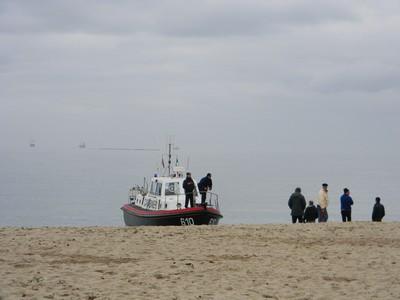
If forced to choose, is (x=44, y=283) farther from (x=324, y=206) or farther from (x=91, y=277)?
(x=324, y=206)

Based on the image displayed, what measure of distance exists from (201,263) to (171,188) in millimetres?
17273

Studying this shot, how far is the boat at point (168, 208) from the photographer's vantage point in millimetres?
26922

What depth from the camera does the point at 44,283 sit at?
1177 cm

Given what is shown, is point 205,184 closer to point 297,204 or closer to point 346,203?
point 297,204

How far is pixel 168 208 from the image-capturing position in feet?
100

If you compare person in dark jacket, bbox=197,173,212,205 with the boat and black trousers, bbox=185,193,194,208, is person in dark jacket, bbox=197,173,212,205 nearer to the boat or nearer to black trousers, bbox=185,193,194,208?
the boat

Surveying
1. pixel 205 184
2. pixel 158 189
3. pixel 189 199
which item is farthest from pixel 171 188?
pixel 205 184

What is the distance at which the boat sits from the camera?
2692 cm

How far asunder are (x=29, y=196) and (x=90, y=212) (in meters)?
24.0

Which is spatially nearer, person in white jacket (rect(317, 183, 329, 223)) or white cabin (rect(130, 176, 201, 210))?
person in white jacket (rect(317, 183, 329, 223))

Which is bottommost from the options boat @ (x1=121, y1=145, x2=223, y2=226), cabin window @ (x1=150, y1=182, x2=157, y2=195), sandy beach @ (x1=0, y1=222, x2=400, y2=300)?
sandy beach @ (x1=0, y1=222, x2=400, y2=300)

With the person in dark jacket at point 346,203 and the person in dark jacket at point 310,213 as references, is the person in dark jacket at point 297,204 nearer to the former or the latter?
the person in dark jacket at point 310,213

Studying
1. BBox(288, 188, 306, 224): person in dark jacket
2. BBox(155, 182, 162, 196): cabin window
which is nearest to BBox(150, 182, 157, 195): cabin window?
BBox(155, 182, 162, 196): cabin window

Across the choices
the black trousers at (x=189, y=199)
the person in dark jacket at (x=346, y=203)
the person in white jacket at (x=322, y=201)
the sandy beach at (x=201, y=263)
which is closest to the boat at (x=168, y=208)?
the black trousers at (x=189, y=199)
